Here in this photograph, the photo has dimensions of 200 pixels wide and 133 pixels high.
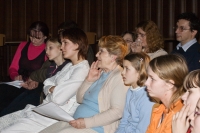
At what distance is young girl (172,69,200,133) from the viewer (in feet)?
7.09

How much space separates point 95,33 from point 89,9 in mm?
805

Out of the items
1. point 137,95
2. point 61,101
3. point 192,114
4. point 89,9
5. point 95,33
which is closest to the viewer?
point 192,114

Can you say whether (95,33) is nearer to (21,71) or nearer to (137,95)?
(21,71)

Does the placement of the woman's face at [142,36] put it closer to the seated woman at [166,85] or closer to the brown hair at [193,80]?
the seated woman at [166,85]

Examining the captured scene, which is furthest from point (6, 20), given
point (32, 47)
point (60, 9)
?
point (32, 47)

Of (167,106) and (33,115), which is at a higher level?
(167,106)

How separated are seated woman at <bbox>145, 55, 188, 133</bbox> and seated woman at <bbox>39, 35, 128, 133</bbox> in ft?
2.18

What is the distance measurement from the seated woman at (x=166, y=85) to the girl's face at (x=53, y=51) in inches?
75.5

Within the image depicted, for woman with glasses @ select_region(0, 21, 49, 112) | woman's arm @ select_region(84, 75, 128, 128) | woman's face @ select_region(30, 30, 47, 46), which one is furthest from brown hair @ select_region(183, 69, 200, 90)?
woman's face @ select_region(30, 30, 47, 46)

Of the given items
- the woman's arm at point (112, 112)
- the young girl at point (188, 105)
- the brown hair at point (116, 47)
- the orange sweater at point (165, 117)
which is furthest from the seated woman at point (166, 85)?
the brown hair at point (116, 47)

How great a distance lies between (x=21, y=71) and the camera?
5094 millimetres

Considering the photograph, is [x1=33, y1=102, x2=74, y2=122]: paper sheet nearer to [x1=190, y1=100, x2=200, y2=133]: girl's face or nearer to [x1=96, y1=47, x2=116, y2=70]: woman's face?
[x1=96, y1=47, x2=116, y2=70]: woman's face

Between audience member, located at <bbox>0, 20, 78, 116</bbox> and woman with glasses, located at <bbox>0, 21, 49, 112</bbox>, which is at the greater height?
woman with glasses, located at <bbox>0, 21, 49, 112</bbox>

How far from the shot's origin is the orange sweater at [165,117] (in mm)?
2508
